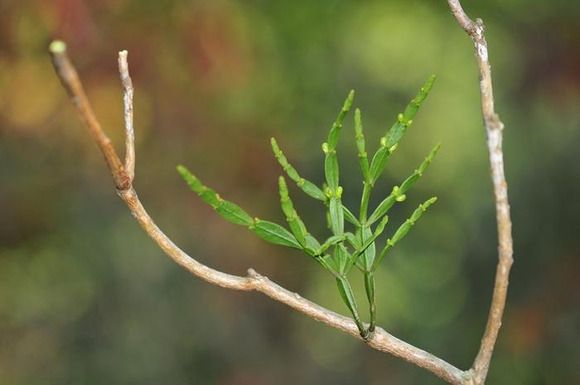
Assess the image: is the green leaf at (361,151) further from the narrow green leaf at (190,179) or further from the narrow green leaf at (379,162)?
the narrow green leaf at (190,179)

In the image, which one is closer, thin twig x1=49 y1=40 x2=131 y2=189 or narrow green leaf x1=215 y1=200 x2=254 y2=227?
thin twig x1=49 y1=40 x2=131 y2=189

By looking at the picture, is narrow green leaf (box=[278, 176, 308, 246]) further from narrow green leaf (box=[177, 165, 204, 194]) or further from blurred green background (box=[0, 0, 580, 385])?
blurred green background (box=[0, 0, 580, 385])

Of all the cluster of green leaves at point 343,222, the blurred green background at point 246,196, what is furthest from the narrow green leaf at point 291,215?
the blurred green background at point 246,196

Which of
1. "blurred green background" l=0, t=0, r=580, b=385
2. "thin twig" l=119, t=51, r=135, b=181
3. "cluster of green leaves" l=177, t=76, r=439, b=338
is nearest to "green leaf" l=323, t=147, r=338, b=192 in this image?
"cluster of green leaves" l=177, t=76, r=439, b=338

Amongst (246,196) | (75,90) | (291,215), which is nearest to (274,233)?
(291,215)

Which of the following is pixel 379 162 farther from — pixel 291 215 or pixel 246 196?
pixel 246 196

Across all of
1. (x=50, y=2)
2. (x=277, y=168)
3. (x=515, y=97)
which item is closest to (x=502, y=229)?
(x=50, y=2)

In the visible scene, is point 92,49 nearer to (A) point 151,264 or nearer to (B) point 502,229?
(A) point 151,264

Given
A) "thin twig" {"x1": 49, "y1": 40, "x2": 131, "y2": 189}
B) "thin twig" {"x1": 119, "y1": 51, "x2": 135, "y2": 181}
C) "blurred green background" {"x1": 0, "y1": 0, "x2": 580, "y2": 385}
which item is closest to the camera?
"thin twig" {"x1": 49, "y1": 40, "x2": 131, "y2": 189}
